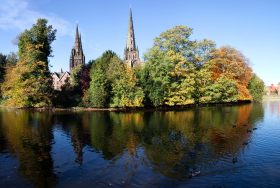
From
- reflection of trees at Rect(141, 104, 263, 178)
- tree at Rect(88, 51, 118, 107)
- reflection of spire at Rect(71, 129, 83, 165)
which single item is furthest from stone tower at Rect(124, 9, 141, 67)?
reflection of spire at Rect(71, 129, 83, 165)

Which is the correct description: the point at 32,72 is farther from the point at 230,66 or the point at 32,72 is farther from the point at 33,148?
the point at 230,66

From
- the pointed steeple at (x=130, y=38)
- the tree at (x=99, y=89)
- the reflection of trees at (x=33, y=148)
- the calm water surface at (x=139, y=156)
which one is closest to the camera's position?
the calm water surface at (x=139, y=156)

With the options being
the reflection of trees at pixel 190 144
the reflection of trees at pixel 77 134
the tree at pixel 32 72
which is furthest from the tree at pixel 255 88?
the reflection of trees at pixel 77 134

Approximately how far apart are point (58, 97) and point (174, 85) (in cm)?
3470

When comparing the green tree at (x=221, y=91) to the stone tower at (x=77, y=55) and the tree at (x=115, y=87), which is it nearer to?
the tree at (x=115, y=87)

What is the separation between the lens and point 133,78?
7594 cm

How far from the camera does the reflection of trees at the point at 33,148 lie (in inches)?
971

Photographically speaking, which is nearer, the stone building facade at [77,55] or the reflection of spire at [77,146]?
the reflection of spire at [77,146]

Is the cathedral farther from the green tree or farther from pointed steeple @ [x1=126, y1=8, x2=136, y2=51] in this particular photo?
the green tree

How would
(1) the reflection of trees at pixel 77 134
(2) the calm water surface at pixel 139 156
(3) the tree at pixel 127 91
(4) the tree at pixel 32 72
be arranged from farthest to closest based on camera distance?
(4) the tree at pixel 32 72
(3) the tree at pixel 127 91
(1) the reflection of trees at pixel 77 134
(2) the calm water surface at pixel 139 156

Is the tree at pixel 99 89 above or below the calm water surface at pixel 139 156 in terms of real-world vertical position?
above

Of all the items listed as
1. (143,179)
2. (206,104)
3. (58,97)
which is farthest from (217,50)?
(143,179)

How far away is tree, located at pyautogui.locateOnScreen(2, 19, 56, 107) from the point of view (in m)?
78.7

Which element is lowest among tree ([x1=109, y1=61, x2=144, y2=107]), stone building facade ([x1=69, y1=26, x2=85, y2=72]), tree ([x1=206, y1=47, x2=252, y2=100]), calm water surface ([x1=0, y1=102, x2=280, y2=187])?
calm water surface ([x1=0, y1=102, x2=280, y2=187])
